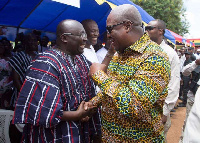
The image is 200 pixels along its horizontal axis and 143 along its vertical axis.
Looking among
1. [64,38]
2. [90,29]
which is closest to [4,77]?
[90,29]

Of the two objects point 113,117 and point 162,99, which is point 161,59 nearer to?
point 162,99

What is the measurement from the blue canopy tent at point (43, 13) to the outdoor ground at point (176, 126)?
2.75m

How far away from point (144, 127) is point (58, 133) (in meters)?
0.73

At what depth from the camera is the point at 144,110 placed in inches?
53.4

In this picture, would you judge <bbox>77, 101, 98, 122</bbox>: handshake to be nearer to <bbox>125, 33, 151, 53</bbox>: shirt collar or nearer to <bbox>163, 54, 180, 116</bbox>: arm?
<bbox>125, 33, 151, 53</bbox>: shirt collar

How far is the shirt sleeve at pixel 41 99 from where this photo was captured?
1.65 m

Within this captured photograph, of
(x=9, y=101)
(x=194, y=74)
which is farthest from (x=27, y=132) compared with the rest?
(x=194, y=74)

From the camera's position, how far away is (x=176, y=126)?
590 centimetres

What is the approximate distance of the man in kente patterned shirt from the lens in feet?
4.40

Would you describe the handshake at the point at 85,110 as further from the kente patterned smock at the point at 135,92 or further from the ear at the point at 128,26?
the ear at the point at 128,26

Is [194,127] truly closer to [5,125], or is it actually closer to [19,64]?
[5,125]

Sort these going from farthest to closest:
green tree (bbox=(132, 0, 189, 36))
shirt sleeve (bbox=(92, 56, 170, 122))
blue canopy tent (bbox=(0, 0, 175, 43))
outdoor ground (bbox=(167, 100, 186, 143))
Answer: green tree (bbox=(132, 0, 189, 36)), outdoor ground (bbox=(167, 100, 186, 143)), blue canopy tent (bbox=(0, 0, 175, 43)), shirt sleeve (bbox=(92, 56, 170, 122))

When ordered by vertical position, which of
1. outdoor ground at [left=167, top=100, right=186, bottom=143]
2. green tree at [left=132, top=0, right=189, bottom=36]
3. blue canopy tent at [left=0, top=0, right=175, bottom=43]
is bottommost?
outdoor ground at [left=167, top=100, right=186, bottom=143]

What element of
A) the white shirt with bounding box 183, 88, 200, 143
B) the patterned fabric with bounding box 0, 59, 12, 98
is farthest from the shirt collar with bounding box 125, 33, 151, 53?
the patterned fabric with bounding box 0, 59, 12, 98
